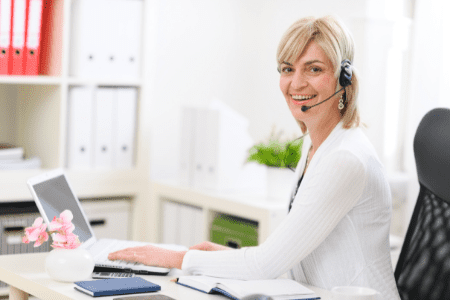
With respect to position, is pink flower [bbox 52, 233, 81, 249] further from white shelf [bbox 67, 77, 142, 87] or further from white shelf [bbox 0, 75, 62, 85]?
white shelf [bbox 67, 77, 142, 87]

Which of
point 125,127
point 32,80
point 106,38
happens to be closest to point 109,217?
point 125,127

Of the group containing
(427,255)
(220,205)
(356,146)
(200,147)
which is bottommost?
(220,205)

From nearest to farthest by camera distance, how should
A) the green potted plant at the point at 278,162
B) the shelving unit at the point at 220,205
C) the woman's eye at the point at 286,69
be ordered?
the woman's eye at the point at 286,69
the shelving unit at the point at 220,205
the green potted plant at the point at 278,162

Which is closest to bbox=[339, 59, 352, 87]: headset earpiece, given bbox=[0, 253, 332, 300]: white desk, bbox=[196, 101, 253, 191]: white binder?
bbox=[0, 253, 332, 300]: white desk

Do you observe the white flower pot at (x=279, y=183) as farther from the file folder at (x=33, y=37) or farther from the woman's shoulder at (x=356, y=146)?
the file folder at (x=33, y=37)

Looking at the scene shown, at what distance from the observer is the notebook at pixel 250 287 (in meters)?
1.29

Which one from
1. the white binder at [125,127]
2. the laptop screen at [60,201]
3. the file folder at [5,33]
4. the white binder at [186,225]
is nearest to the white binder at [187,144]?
the white binder at [186,225]

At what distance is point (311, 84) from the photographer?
62.5 inches

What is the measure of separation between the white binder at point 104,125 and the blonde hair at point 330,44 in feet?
4.40

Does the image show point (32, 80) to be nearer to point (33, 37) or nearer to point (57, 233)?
point (33, 37)

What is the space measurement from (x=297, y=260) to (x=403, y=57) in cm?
155

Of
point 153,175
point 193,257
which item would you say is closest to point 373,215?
point 193,257

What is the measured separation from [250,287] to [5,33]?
173 cm

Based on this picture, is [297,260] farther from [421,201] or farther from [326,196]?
[421,201]
